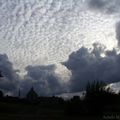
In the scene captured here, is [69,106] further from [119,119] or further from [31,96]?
[31,96]

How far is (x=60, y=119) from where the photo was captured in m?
43.1

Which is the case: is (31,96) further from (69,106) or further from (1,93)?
(69,106)

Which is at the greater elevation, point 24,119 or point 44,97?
point 44,97

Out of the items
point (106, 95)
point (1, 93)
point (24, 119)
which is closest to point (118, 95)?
point (106, 95)

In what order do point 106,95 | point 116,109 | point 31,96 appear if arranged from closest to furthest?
point 116,109, point 106,95, point 31,96

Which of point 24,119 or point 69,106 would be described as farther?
point 69,106

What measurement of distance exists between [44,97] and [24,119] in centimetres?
11138

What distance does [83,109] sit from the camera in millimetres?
54375

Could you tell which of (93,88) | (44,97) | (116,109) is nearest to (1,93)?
(44,97)

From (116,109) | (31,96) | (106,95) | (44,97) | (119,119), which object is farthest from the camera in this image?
(44,97)

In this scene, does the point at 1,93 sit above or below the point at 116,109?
above

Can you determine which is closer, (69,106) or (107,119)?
(107,119)

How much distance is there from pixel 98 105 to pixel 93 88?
4.92 meters

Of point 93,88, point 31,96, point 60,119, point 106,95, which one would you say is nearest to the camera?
point 60,119
